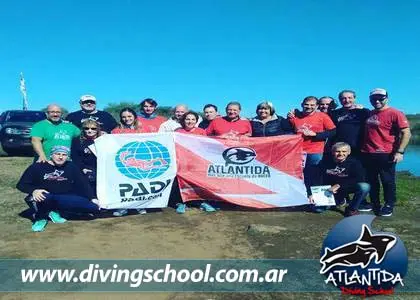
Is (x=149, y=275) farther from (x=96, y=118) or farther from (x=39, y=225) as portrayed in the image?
(x=96, y=118)

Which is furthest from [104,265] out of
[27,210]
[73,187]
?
[27,210]

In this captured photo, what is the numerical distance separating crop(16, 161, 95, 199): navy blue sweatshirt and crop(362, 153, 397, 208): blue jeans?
4.82m

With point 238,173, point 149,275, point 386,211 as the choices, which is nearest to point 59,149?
point 149,275

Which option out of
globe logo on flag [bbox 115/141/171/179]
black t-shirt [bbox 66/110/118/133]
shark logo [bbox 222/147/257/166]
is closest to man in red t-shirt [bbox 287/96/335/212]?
shark logo [bbox 222/147/257/166]

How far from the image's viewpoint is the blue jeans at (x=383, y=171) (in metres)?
6.31

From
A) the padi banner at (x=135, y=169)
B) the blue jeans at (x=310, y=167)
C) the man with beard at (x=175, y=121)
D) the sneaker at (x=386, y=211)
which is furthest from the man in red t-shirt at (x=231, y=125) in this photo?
the sneaker at (x=386, y=211)

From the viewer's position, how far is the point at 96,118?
684 centimetres

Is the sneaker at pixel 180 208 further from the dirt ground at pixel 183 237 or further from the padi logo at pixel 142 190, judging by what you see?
the padi logo at pixel 142 190

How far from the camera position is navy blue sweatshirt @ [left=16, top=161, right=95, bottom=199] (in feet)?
18.3

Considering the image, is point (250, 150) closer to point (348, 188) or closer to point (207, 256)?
point (348, 188)

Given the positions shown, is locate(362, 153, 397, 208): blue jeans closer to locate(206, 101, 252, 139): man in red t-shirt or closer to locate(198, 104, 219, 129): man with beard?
locate(206, 101, 252, 139): man in red t-shirt

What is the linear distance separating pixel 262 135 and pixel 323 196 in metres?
1.60

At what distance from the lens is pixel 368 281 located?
3.66 metres

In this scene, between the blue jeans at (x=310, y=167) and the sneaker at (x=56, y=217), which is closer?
the sneaker at (x=56, y=217)
